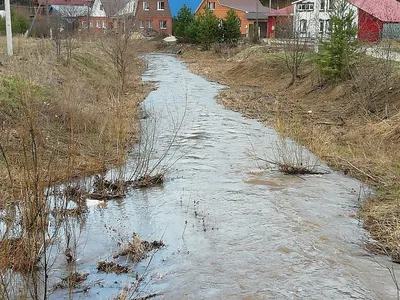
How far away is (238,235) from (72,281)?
2.48 meters

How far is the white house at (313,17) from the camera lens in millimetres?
22966

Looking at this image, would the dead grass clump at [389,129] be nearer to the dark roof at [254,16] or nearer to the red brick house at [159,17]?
the dark roof at [254,16]

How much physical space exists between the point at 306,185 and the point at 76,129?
18.1ft

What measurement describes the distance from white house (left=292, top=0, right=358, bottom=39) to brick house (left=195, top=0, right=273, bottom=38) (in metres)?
13.2

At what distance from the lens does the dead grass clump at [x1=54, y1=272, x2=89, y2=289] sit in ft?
18.5

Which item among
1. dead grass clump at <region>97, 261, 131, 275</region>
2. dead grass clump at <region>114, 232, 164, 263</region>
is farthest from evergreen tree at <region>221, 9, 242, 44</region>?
dead grass clump at <region>97, 261, 131, 275</region>

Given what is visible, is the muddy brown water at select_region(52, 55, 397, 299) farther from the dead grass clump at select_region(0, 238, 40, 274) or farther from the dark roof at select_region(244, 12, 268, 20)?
the dark roof at select_region(244, 12, 268, 20)

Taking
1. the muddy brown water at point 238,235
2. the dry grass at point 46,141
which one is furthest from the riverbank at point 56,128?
the muddy brown water at point 238,235

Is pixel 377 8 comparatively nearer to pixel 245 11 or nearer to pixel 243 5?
pixel 245 11

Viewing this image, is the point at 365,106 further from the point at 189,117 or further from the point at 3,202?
the point at 3,202

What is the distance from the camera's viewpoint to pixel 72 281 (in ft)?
18.8

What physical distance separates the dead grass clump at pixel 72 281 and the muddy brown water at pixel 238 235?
103mm

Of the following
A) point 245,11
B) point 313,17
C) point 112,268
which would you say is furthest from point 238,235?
point 245,11

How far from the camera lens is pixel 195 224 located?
7.62 metres
